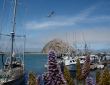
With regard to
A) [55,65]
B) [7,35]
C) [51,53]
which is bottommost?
[55,65]

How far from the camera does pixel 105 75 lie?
5680mm

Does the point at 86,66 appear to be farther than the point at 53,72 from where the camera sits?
Yes

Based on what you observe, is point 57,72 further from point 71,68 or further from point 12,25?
point 71,68

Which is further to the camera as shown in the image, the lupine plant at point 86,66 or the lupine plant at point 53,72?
the lupine plant at point 86,66

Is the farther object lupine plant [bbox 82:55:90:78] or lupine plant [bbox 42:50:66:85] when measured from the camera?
lupine plant [bbox 82:55:90:78]

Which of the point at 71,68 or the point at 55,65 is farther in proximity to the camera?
the point at 71,68

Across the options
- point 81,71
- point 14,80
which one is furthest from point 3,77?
point 81,71

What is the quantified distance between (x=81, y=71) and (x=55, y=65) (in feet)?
10.1

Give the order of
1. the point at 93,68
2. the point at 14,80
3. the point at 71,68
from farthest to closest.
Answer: the point at 93,68 < the point at 71,68 < the point at 14,80

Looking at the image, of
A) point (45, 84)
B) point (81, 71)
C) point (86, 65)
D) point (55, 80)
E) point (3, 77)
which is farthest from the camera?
point (3, 77)

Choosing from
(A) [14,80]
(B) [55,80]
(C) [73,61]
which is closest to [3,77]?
(A) [14,80]

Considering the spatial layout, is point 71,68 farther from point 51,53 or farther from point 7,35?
point 51,53

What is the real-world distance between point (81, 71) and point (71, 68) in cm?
7584

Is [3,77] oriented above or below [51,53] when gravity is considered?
below
